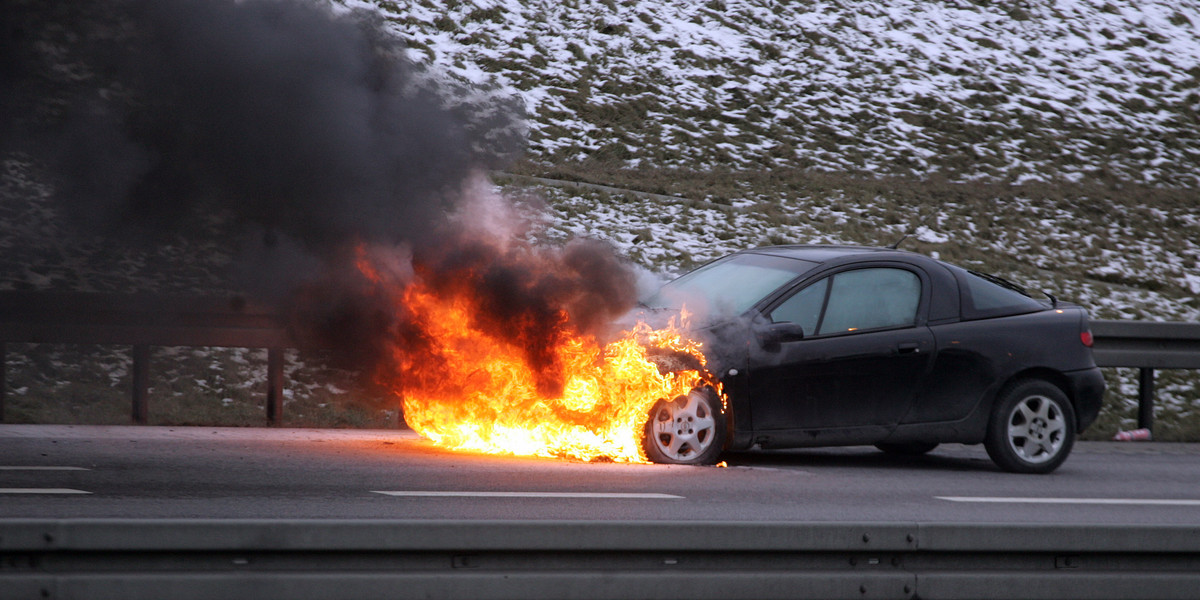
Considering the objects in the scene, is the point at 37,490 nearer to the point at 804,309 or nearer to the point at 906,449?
the point at 804,309

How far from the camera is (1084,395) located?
30.0 ft

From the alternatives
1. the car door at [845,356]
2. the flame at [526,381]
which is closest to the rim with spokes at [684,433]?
the flame at [526,381]

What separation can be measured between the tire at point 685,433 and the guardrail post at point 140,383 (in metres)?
4.35

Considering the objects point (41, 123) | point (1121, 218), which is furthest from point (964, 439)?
point (1121, 218)

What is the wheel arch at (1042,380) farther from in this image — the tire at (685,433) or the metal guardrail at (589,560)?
the metal guardrail at (589,560)

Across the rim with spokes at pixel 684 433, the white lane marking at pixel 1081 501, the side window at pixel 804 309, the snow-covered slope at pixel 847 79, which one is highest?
the snow-covered slope at pixel 847 79

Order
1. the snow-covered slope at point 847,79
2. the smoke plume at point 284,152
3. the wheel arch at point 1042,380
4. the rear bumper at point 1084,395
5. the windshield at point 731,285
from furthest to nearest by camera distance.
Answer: the snow-covered slope at point 847,79 → the rear bumper at point 1084,395 → the wheel arch at point 1042,380 → the smoke plume at point 284,152 → the windshield at point 731,285

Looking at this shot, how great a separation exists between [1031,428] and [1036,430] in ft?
0.13

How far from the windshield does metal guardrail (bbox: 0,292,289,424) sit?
3.42 metres

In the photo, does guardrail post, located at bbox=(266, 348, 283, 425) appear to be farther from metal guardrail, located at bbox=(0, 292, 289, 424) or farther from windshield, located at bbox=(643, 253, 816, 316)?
windshield, located at bbox=(643, 253, 816, 316)

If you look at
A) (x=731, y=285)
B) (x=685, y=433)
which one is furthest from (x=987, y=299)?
(x=685, y=433)

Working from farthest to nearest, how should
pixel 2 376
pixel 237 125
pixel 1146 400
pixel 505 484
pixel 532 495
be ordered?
pixel 1146 400, pixel 2 376, pixel 237 125, pixel 505 484, pixel 532 495

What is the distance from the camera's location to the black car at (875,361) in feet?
27.4

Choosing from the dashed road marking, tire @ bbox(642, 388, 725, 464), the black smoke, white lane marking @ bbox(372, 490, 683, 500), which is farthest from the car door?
the dashed road marking
